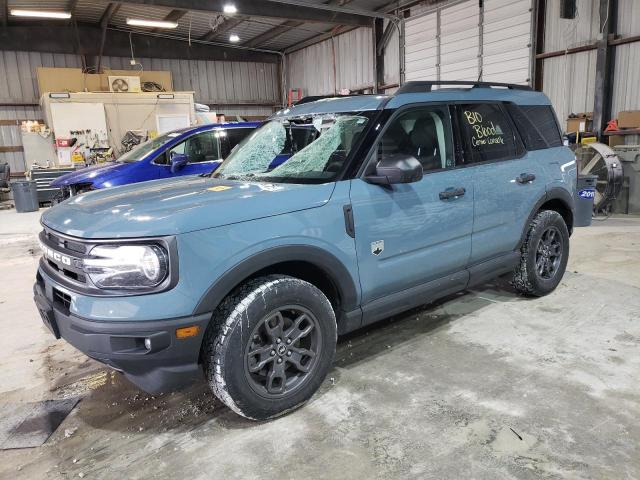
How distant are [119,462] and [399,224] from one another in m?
1.98

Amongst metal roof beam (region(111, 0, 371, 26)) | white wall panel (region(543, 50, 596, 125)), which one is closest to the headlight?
white wall panel (region(543, 50, 596, 125))

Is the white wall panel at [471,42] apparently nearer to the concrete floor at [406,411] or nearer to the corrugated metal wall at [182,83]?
the corrugated metal wall at [182,83]

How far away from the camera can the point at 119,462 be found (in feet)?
7.63

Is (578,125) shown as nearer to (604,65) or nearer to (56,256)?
(604,65)

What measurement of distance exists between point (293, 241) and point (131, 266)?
2.61 feet

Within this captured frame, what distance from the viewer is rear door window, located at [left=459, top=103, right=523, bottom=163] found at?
11.4ft

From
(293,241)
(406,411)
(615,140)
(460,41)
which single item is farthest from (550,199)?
(460,41)

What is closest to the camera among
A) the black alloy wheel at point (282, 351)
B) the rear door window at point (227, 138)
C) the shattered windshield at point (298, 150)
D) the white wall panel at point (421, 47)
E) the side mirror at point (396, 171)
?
the black alloy wheel at point (282, 351)

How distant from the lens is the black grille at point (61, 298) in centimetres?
237

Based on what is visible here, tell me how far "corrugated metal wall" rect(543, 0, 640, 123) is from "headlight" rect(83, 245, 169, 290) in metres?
10.5

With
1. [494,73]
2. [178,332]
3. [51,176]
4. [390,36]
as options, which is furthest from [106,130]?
[178,332]

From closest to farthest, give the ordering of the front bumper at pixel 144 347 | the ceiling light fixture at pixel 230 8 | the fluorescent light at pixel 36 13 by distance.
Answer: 1. the front bumper at pixel 144 347
2. the ceiling light fixture at pixel 230 8
3. the fluorescent light at pixel 36 13

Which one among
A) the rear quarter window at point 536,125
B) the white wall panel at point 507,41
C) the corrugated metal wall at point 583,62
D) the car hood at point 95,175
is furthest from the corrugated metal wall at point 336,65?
the rear quarter window at point 536,125

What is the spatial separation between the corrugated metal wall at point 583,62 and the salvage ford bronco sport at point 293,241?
7.40 metres
